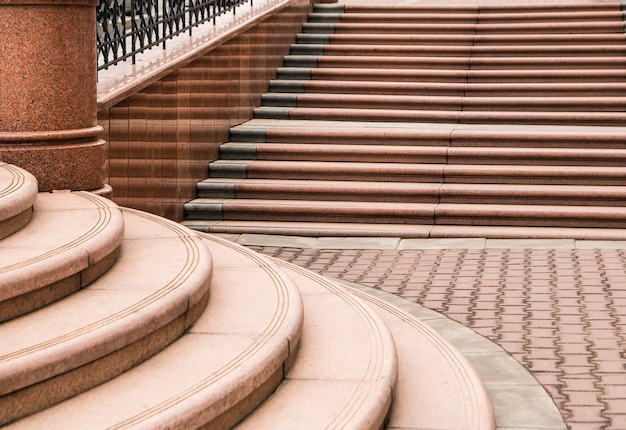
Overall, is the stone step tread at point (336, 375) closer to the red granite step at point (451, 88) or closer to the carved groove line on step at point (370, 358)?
the carved groove line on step at point (370, 358)

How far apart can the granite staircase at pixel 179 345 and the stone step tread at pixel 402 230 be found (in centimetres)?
344

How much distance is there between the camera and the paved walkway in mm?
5293

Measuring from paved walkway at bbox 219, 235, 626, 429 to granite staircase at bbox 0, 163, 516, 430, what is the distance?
0.51m

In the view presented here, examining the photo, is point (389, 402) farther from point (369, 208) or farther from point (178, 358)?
point (369, 208)

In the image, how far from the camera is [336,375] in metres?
4.45

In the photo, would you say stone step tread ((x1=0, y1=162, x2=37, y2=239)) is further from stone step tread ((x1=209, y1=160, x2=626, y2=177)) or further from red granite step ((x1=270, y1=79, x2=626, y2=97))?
red granite step ((x1=270, y1=79, x2=626, y2=97))

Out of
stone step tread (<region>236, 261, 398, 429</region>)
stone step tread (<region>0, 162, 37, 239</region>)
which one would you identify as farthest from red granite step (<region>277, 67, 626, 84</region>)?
stone step tread (<region>0, 162, 37, 239</region>)

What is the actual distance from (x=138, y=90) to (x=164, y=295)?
4.01m

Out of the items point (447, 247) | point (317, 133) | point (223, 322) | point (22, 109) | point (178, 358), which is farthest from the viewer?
point (317, 133)

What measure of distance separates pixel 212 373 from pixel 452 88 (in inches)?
324

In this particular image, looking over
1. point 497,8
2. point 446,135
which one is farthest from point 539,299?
point 497,8

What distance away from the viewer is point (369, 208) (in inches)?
375

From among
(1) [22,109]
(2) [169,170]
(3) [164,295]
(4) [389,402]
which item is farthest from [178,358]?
(2) [169,170]

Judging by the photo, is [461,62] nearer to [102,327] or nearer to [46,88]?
[46,88]
